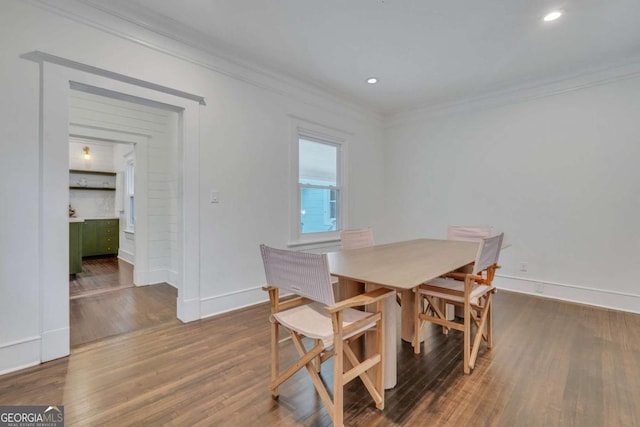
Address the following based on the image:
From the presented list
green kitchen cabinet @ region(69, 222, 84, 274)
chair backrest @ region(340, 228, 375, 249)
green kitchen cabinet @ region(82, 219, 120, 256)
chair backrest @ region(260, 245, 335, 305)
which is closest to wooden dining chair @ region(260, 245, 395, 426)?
chair backrest @ region(260, 245, 335, 305)

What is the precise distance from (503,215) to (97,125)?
553cm

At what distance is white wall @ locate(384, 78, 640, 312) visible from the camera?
3.15 metres

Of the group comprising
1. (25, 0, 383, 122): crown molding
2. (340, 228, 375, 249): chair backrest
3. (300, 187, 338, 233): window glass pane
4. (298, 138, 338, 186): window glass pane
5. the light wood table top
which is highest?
(25, 0, 383, 122): crown molding

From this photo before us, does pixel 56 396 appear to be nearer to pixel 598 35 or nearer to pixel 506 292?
pixel 506 292

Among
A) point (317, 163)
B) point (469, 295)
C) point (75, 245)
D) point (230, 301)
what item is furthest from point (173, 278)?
point (469, 295)

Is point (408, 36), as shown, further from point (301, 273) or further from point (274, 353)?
point (274, 353)

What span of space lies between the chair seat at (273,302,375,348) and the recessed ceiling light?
2806 mm

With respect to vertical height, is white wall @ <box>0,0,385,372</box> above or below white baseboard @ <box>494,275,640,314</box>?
above

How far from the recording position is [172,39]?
8.61 ft

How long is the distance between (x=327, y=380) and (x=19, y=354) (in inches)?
82.6

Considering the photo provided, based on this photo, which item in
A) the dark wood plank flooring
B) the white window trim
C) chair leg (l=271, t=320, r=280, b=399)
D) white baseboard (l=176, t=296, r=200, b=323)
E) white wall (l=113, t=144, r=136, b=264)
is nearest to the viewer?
chair leg (l=271, t=320, r=280, b=399)

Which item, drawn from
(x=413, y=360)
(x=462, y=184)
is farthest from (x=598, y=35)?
(x=413, y=360)

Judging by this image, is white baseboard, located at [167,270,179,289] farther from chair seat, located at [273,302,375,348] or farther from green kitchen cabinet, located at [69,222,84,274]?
chair seat, located at [273,302,375,348]

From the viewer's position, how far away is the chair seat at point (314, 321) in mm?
1408
